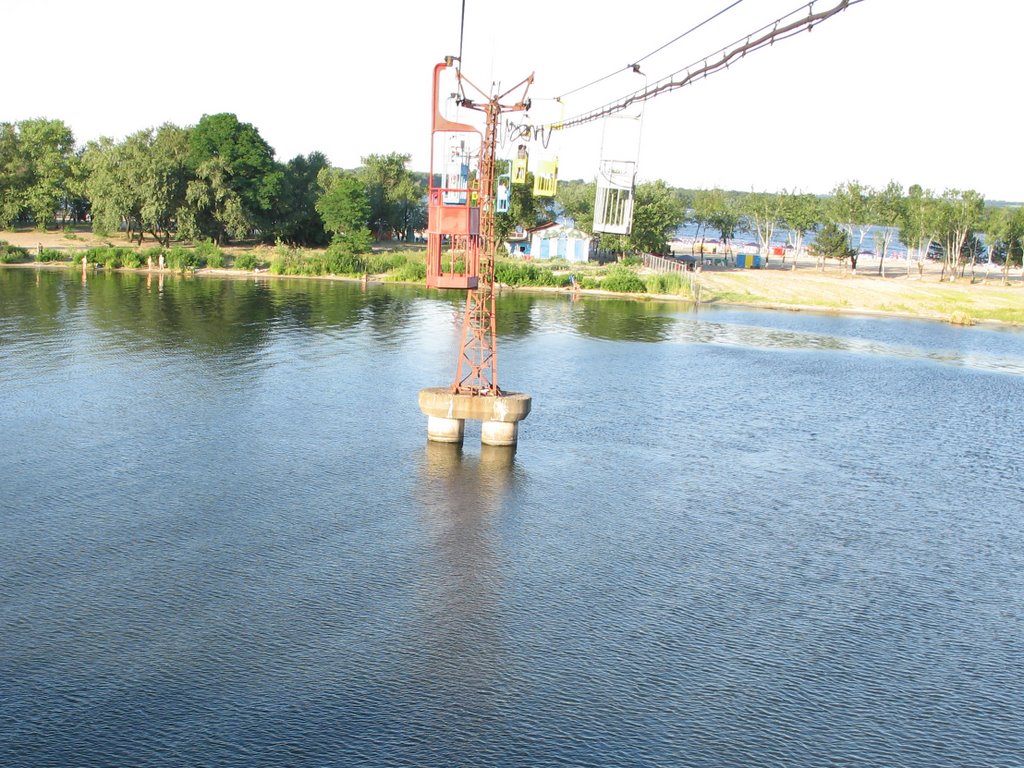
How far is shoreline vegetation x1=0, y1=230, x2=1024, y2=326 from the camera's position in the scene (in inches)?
3211

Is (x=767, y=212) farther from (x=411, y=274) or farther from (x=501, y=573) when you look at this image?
(x=501, y=573)

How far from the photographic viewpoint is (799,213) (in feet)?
367

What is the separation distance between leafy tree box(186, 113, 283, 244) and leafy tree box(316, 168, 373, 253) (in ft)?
17.4

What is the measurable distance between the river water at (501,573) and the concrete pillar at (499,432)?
0.52 metres

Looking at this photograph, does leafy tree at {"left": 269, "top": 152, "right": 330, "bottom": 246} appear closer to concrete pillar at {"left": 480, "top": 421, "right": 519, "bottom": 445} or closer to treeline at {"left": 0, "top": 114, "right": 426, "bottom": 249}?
treeline at {"left": 0, "top": 114, "right": 426, "bottom": 249}

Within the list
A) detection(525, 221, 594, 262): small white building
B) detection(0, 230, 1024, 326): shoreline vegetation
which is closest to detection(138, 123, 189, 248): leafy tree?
detection(0, 230, 1024, 326): shoreline vegetation

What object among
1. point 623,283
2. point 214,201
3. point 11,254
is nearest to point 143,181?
point 214,201

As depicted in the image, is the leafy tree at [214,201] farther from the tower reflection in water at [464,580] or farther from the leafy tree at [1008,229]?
the leafy tree at [1008,229]

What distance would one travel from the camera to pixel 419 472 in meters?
28.6

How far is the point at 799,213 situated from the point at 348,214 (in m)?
51.6

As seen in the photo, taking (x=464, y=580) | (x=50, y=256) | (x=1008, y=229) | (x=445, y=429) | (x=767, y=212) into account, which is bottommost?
(x=464, y=580)

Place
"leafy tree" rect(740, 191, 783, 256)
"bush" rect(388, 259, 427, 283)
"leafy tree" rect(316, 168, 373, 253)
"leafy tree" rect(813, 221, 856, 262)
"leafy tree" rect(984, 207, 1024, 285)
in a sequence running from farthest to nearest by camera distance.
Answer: "leafy tree" rect(740, 191, 783, 256) < "leafy tree" rect(984, 207, 1024, 285) < "leafy tree" rect(813, 221, 856, 262) < "leafy tree" rect(316, 168, 373, 253) < "bush" rect(388, 259, 427, 283)

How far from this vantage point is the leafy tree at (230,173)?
90125 millimetres

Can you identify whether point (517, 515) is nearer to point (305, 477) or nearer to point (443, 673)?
point (305, 477)
